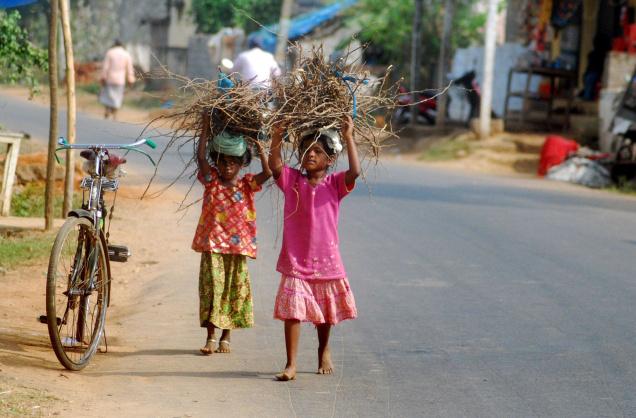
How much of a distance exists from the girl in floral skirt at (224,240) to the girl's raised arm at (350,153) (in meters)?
0.73

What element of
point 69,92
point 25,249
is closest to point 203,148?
point 25,249

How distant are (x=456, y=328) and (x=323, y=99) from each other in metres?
2.27

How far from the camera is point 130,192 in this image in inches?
596

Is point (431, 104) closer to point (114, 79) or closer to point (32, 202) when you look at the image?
point (114, 79)

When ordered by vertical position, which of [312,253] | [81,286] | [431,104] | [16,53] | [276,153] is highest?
[16,53]

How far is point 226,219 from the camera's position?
7.21 m

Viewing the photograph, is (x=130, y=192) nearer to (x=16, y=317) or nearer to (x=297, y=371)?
(x=16, y=317)

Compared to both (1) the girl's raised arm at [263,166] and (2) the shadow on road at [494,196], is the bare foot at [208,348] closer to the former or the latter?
(1) the girl's raised arm at [263,166]

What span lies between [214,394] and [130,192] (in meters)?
9.22

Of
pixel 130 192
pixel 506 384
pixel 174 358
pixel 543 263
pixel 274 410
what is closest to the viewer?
pixel 274 410

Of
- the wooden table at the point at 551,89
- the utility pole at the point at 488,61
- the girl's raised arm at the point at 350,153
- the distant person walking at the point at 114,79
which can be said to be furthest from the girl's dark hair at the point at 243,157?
the distant person walking at the point at 114,79

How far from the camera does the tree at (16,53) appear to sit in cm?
1316

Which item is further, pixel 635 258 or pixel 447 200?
pixel 447 200

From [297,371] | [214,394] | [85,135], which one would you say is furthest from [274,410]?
[85,135]
